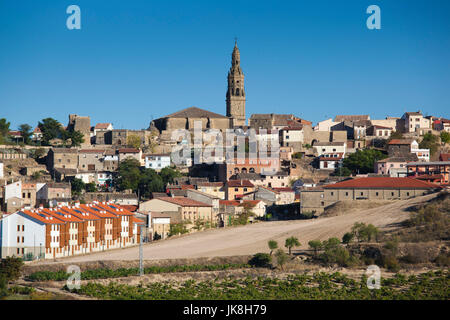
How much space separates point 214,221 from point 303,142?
24.7 m

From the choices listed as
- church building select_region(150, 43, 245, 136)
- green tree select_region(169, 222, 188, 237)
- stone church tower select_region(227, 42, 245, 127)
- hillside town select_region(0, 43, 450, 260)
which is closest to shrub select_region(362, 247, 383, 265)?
hillside town select_region(0, 43, 450, 260)

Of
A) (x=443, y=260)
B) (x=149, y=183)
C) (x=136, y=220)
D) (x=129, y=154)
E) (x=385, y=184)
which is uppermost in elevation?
(x=129, y=154)

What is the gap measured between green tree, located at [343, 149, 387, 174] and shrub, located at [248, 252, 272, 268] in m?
28.4

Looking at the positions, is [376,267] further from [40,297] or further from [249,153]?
[249,153]

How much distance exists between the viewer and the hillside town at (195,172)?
5703 centimetres

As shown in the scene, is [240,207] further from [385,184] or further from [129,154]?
[129,154]

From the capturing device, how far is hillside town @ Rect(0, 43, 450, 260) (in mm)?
57031

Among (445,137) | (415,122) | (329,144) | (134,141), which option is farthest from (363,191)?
(415,122)

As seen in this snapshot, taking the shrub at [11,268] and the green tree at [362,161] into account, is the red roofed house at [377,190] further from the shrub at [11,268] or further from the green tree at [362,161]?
the shrub at [11,268]

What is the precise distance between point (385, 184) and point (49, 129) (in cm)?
3593

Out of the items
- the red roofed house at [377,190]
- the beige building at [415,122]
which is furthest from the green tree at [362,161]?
the red roofed house at [377,190]

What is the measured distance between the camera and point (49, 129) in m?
85.1

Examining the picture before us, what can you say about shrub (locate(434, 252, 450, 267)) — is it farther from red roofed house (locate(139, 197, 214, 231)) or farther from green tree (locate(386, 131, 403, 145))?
green tree (locate(386, 131, 403, 145))
